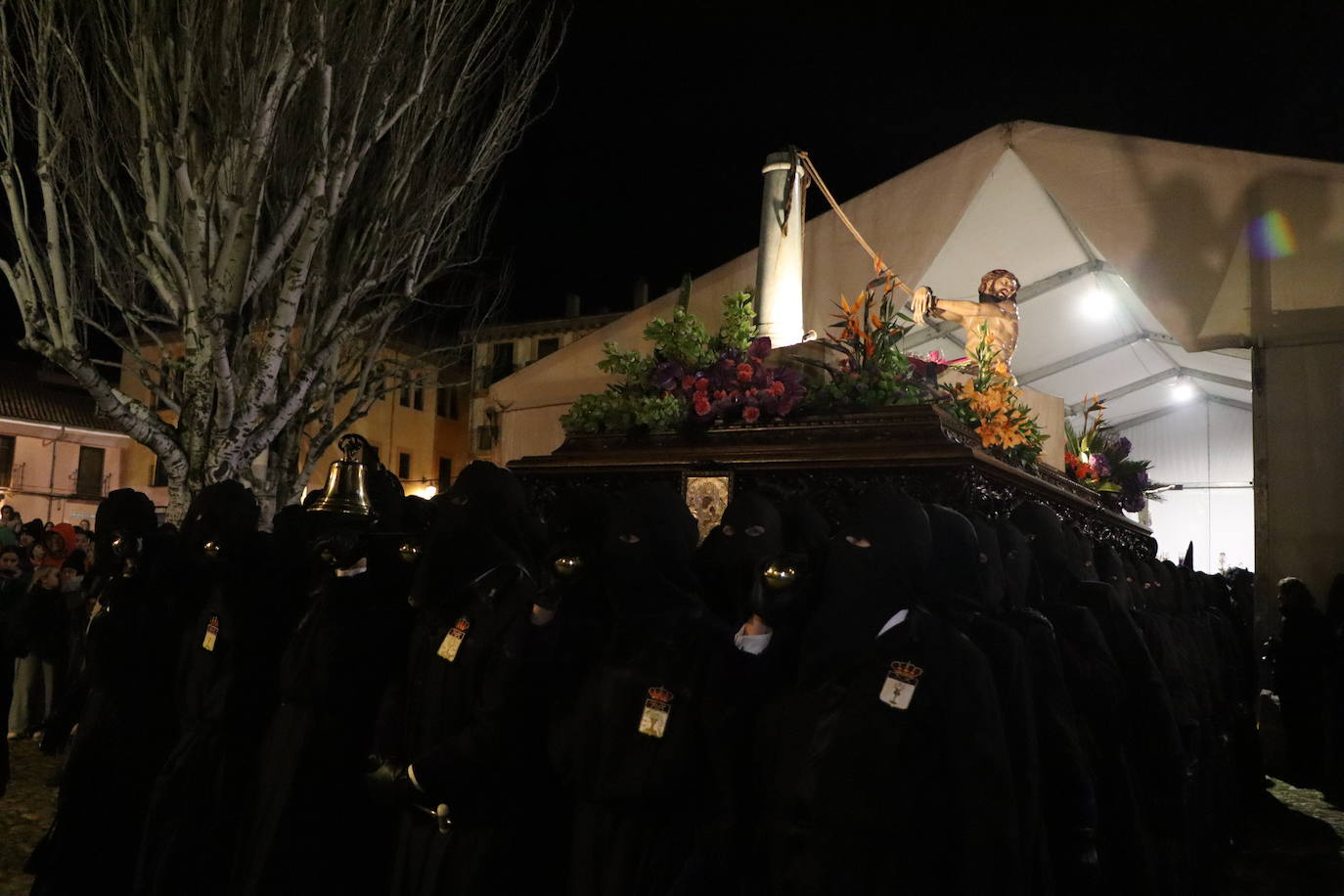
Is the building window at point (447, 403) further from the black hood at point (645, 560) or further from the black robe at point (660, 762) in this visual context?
the black robe at point (660, 762)

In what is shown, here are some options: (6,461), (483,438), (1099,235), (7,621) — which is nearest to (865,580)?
(7,621)

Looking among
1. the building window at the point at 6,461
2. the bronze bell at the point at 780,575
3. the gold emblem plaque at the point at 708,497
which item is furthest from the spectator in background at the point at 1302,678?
the building window at the point at 6,461

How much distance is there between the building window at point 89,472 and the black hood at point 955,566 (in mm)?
37711

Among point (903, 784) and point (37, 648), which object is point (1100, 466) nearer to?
point (903, 784)

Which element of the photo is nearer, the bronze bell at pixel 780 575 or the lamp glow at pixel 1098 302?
the bronze bell at pixel 780 575

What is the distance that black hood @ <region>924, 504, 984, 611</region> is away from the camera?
3.00 meters

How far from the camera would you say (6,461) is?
32.9 meters

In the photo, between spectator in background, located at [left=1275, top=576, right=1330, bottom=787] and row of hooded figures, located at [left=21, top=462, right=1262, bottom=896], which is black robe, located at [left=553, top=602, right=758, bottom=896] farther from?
spectator in background, located at [left=1275, top=576, right=1330, bottom=787]

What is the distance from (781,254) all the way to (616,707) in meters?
5.00

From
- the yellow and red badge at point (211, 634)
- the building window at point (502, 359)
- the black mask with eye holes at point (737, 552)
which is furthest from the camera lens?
the building window at point (502, 359)

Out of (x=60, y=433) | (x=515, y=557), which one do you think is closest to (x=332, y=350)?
(x=515, y=557)

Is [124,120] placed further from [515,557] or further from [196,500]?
[515,557]

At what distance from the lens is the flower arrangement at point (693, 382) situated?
5.71 meters

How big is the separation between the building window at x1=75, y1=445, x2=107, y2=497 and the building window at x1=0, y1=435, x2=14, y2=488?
7.11 ft
